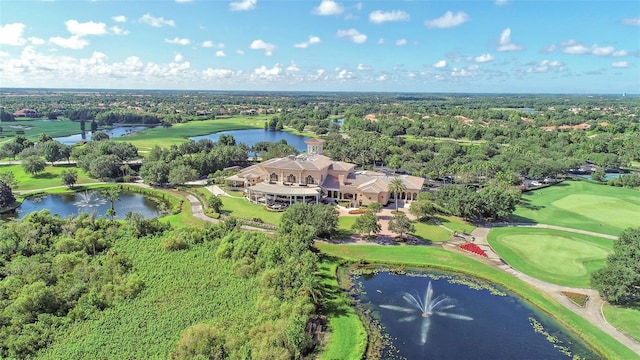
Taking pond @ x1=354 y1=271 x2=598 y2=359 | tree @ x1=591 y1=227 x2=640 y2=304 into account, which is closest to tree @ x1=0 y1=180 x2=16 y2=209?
pond @ x1=354 y1=271 x2=598 y2=359

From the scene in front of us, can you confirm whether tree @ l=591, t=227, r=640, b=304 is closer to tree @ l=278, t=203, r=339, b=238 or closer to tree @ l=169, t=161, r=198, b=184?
tree @ l=278, t=203, r=339, b=238

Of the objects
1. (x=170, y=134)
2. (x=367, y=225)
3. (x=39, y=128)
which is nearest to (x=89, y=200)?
(x=367, y=225)

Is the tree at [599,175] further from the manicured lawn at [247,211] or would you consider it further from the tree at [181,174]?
the tree at [181,174]

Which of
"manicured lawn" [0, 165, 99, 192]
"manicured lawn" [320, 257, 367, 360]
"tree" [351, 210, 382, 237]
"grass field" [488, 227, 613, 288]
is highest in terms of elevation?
"tree" [351, 210, 382, 237]

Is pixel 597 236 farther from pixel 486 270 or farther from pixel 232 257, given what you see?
pixel 232 257

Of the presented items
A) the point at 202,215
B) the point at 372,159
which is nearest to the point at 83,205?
the point at 202,215

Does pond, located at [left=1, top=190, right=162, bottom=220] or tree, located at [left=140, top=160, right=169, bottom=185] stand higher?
tree, located at [left=140, top=160, right=169, bottom=185]
